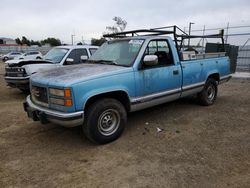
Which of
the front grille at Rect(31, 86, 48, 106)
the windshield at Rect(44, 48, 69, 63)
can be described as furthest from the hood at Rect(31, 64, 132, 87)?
the windshield at Rect(44, 48, 69, 63)

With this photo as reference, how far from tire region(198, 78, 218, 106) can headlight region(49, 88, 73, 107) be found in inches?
159

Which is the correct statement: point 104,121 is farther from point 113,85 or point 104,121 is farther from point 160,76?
point 160,76

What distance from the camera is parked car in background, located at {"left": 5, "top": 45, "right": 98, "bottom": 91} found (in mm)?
7410

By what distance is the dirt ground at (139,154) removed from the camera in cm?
297

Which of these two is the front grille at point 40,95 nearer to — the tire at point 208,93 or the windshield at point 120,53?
the windshield at point 120,53

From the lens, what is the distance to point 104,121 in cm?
398

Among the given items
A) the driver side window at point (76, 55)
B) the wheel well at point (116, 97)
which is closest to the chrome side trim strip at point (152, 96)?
the wheel well at point (116, 97)

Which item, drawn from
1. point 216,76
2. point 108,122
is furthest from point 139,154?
point 216,76

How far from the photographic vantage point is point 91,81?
356 cm

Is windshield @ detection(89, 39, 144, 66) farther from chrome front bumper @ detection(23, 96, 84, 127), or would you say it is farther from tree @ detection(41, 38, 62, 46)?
tree @ detection(41, 38, 62, 46)

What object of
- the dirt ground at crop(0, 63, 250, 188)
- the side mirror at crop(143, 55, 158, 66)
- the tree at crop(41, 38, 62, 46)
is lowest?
the dirt ground at crop(0, 63, 250, 188)

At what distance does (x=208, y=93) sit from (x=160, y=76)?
2.42m

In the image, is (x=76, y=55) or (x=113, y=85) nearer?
(x=113, y=85)

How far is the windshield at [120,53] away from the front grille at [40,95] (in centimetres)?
146
